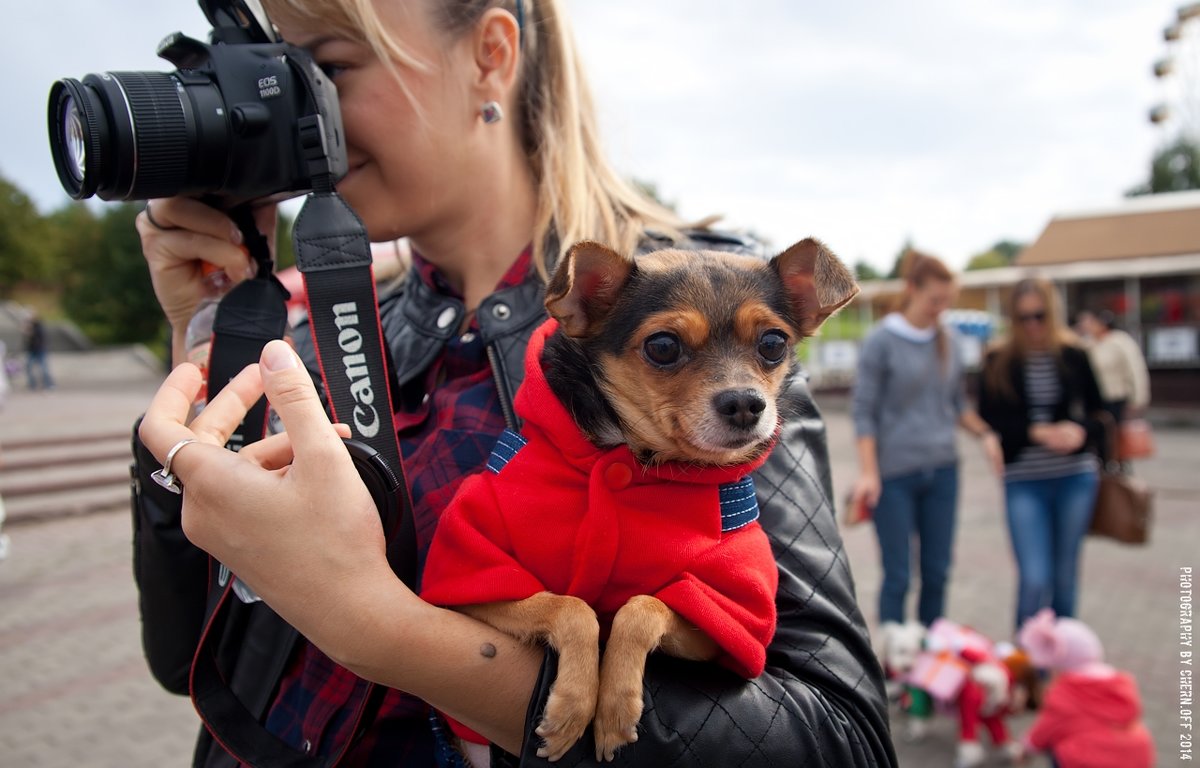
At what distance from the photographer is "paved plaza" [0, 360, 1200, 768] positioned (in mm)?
4992

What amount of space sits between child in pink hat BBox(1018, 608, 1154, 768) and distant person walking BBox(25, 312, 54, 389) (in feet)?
96.1

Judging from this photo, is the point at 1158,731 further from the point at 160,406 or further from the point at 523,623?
the point at 160,406

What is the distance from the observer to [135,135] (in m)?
1.44

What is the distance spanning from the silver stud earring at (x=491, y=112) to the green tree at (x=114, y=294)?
40040 millimetres

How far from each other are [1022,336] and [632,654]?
17.2 feet

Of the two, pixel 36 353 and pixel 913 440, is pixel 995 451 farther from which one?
pixel 36 353

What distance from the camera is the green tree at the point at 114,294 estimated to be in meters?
37.3

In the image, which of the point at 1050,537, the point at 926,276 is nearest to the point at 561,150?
the point at 926,276

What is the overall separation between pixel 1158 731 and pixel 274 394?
5.26 meters

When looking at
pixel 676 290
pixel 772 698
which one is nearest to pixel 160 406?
pixel 676 290

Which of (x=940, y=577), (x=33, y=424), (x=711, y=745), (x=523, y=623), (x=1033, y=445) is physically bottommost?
(x=33, y=424)

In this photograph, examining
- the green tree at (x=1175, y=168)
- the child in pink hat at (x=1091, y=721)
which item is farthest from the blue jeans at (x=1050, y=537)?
the green tree at (x=1175, y=168)

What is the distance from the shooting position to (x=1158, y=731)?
461 cm

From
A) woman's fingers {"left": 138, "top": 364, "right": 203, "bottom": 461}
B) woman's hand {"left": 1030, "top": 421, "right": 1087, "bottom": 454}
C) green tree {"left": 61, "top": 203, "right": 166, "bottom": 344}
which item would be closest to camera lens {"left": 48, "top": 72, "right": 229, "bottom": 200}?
woman's fingers {"left": 138, "top": 364, "right": 203, "bottom": 461}
